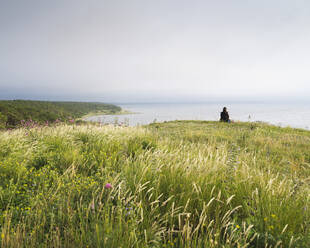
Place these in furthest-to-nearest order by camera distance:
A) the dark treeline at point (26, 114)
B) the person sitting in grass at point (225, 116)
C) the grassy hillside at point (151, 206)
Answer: the person sitting in grass at point (225, 116), the dark treeline at point (26, 114), the grassy hillside at point (151, 206)

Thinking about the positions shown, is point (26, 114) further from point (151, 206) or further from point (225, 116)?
point (151, 206)

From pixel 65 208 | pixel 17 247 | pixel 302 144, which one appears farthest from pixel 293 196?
pixel 302 144

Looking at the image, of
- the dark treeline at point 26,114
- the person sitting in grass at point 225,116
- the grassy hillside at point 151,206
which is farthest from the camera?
the person sitting in grass at point 225,116

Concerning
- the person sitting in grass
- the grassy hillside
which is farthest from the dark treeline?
the person sitting in grass

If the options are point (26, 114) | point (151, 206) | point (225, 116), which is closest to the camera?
point (151, 206)

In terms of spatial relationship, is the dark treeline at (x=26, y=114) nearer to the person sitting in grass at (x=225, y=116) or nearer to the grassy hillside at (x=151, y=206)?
the grassy hillside at (x=151, y=206)

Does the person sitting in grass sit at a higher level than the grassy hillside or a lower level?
higher

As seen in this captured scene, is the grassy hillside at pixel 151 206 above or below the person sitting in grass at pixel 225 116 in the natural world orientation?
below

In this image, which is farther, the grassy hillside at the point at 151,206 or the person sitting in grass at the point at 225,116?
the person sitting in grass at the point at 225,116

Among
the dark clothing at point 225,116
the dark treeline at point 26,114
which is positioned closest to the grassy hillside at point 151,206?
the dark treeline at point 26,114

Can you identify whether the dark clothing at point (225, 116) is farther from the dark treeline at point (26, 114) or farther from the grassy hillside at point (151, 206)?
the grassy hillside at point (151, 206)

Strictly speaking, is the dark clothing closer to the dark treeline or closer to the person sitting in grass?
the person sitting in grass

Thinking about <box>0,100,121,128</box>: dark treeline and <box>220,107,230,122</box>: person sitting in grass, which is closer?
<box>0,100,121,128</box>: dark treeline

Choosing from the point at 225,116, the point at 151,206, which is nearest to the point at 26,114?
the point at 225,116
